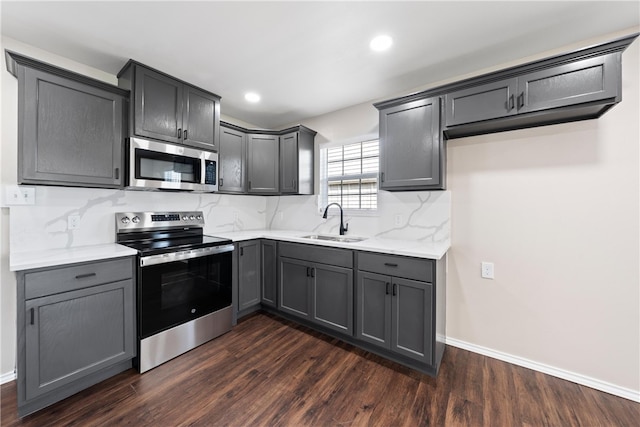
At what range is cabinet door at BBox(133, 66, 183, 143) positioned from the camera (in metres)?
2.11

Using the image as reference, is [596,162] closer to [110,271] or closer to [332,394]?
[332,394]

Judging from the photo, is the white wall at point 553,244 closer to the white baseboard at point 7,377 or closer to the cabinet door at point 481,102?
the white baseboard at point 7,377

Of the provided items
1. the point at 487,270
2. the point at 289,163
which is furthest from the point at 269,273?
the point at 487,270

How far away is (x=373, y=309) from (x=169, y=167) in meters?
2.22

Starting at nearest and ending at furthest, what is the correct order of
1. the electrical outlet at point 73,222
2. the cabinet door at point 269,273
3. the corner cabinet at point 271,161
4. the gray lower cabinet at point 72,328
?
the gray lower cabinet at point 72,328 < the electrical outlet at point 73,222 < the cabinet door at point 269,273 < the corner cabinet at point 271,161

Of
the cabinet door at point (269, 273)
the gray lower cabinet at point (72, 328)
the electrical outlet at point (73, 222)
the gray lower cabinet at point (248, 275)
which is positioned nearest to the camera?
the gray lower cabinet at point (72, 328)

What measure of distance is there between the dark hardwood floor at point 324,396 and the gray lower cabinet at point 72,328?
0.44 feet

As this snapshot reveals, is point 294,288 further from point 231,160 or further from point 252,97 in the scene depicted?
point 252,97

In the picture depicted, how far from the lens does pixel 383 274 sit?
210cm

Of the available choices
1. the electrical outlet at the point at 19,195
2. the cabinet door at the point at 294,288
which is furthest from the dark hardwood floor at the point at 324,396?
the electrical outlet at the point at 19,195

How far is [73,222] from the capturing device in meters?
2.08

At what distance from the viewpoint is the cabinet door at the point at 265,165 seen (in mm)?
3266

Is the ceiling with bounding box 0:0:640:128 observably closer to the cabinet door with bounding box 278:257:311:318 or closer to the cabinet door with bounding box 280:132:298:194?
the cabinet door with bounding box 280:132:298:194

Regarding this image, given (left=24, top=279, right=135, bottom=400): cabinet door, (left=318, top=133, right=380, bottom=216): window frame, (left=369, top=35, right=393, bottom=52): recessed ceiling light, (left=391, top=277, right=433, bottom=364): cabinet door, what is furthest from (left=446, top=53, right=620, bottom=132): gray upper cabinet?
(left=24, top=279, right=135, bottom=400): cabinet door
